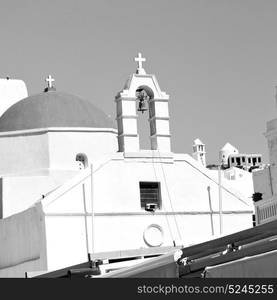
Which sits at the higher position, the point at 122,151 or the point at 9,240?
the point at 122,151

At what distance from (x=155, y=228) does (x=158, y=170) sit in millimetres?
1517

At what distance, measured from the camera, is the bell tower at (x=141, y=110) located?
25.0m

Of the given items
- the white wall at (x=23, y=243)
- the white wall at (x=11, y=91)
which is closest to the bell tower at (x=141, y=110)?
the white wall at (x=23, y=243)

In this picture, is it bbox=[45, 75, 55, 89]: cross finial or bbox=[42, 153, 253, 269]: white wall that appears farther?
bbox=[45, 75, 55, 89]: cross finial

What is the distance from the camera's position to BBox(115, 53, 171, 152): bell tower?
82.1 feet

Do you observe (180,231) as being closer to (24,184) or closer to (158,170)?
(158,170)

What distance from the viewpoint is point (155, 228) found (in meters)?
25.3

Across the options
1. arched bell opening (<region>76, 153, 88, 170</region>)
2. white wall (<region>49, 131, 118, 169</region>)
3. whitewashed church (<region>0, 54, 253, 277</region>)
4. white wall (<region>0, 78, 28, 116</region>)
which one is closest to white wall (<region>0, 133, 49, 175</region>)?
white wall (<region>49, 131, 118, 169</region>)

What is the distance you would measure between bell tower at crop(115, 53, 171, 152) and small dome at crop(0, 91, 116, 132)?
695 centimetres

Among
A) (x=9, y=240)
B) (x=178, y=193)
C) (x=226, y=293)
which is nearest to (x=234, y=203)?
(x=178, y=193)

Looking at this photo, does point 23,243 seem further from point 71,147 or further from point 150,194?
point 71,147

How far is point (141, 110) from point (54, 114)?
289 inches

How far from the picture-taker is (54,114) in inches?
1280

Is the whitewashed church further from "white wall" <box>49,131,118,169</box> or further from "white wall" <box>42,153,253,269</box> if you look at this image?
"white wall" <box>49,131,118,169</box>
